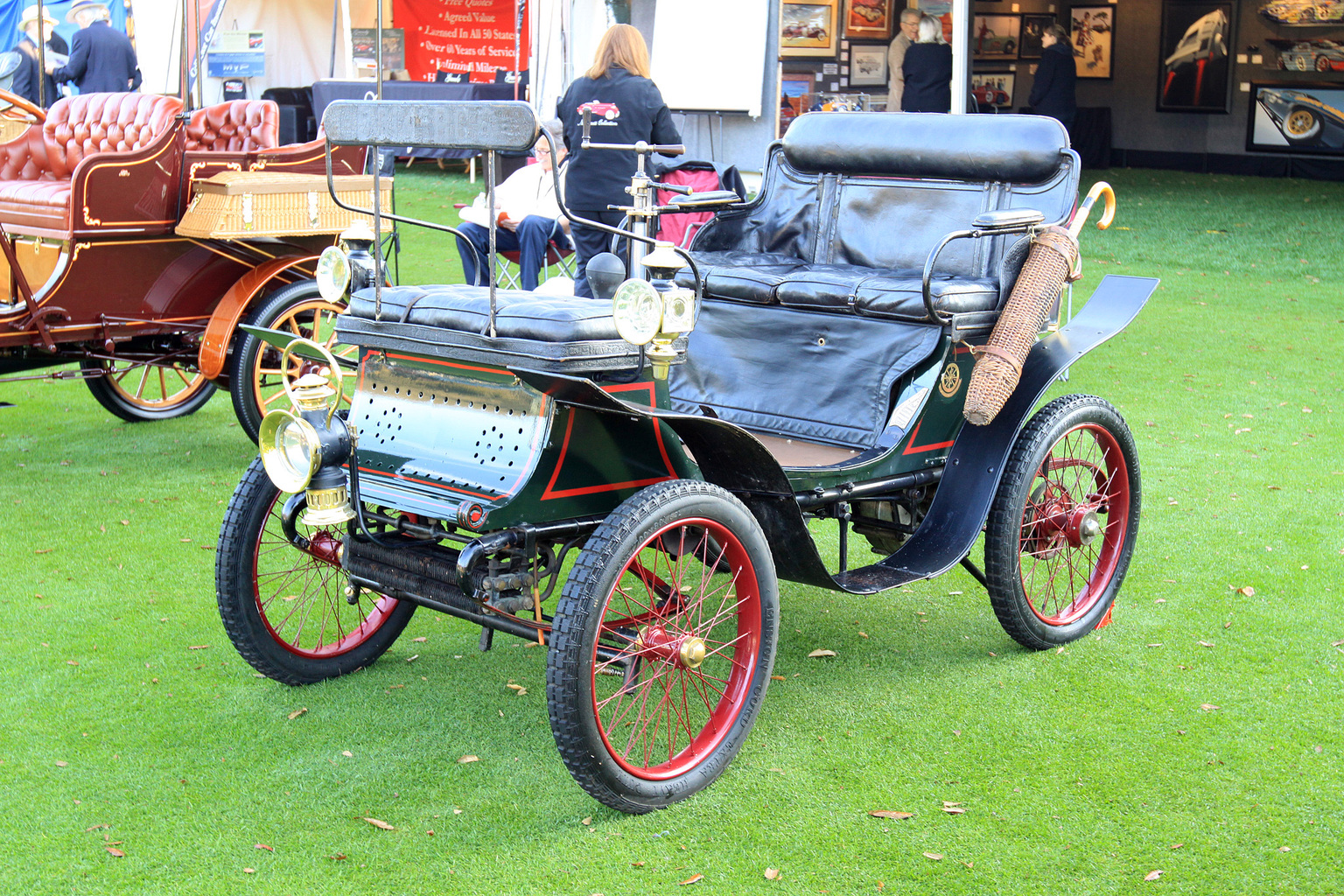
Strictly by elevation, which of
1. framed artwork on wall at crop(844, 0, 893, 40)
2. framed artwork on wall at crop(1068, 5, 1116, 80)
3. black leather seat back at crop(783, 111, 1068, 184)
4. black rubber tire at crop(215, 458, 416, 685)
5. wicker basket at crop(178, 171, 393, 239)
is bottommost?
black rubber tire at crop(215, 458, 416, 685)

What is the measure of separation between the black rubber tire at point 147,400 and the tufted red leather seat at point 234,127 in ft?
3.56

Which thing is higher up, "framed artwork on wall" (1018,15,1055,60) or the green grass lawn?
"framed artwork on wall" (1018,15,1055,60)

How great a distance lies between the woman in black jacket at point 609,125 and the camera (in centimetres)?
630

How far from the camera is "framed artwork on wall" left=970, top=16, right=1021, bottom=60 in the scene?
17.4m

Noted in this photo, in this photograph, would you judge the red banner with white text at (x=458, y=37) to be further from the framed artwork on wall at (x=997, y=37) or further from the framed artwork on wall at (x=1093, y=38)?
the framed artwork on wall at (x=1093, y=38)

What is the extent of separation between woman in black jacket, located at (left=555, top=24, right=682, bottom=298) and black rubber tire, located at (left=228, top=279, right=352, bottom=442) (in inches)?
59.9

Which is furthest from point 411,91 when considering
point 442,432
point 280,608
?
point 442,432

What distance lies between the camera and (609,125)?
6.25 metres

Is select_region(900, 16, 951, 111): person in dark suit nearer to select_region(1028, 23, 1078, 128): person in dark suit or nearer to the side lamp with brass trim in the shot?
select_region(1028, 23, 1078, 128): person in dark suit

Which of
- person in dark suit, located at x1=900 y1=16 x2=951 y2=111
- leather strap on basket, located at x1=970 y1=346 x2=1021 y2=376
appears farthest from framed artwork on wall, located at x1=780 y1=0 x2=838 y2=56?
leather strap on basket, located at x1=970 y1=346 x2=1021 y2=376

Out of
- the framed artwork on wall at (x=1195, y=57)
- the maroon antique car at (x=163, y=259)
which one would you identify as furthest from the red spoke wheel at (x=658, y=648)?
the framed artwork on wall at (x=1195, y=57)

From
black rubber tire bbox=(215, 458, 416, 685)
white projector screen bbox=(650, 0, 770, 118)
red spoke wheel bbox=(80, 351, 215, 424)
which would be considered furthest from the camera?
white projector screen bbox=(650, 0, 770, 118)

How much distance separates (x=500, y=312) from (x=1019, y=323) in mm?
1427

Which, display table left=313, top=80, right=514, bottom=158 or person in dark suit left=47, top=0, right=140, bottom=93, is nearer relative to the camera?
person in dark suit left=47, top=0, right=140, bottom=93
